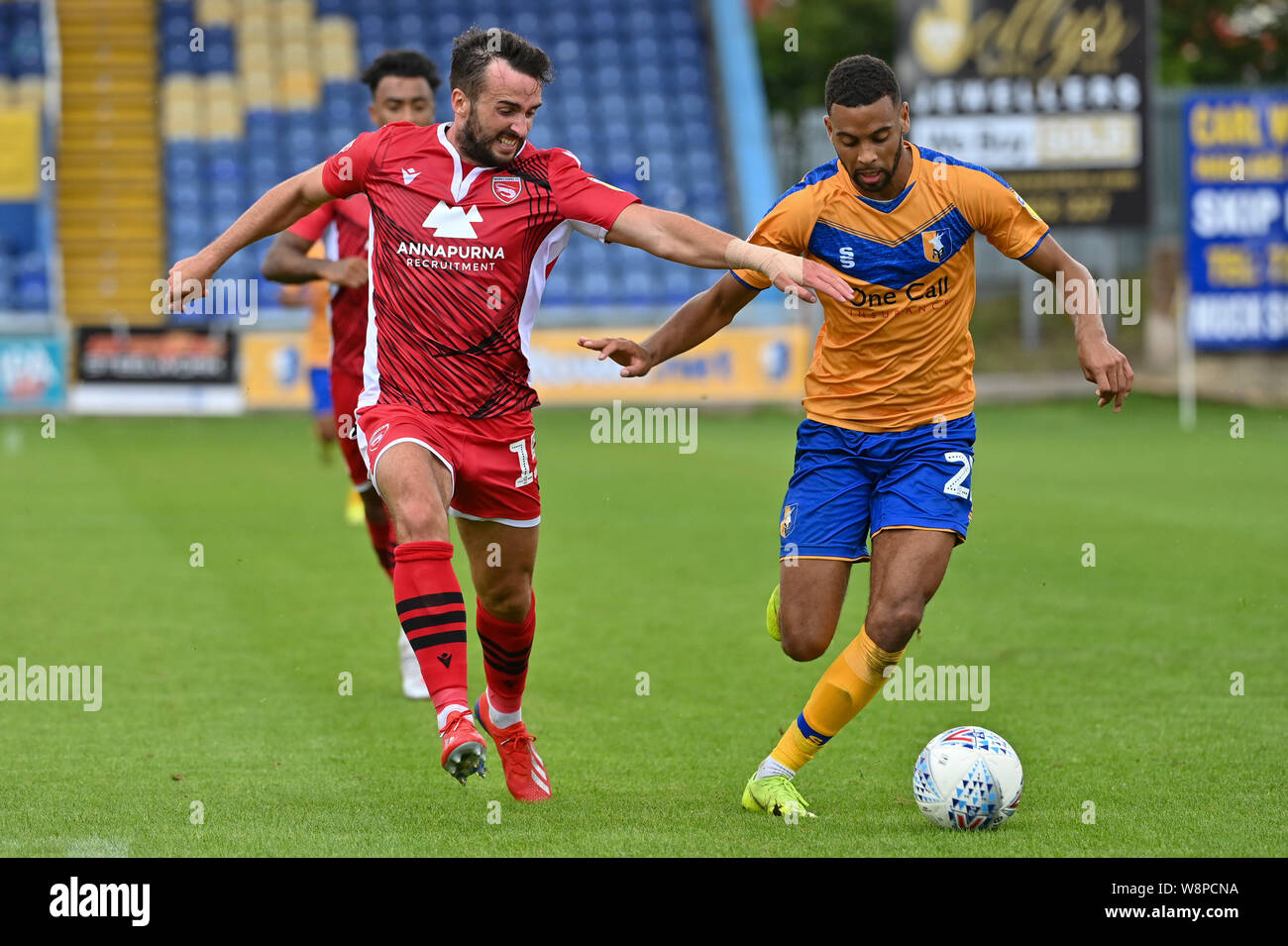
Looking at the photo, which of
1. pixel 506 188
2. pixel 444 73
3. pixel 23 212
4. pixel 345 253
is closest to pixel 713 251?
pixel 506 188

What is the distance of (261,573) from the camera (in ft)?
34.5

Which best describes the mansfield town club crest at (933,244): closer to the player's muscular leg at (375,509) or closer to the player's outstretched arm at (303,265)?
the player's outstretched arm at (303,265)

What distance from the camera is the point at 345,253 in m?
7.38

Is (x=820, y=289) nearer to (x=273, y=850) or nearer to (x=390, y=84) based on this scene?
(x=273, y=850)

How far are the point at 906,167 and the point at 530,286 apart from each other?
1.24m

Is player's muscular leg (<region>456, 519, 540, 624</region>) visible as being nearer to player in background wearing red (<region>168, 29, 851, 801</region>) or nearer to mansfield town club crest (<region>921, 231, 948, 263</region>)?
player in background wearing red (<region>168, 29, 851, 801</region>)

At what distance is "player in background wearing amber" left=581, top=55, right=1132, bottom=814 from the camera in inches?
208

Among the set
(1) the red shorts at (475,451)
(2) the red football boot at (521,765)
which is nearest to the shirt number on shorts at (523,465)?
(1) the red shorts at (475,451)

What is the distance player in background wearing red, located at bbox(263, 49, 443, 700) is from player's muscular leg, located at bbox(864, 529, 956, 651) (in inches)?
96.4

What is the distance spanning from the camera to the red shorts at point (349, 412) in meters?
7.24

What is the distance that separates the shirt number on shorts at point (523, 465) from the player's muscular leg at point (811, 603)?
0.89 m

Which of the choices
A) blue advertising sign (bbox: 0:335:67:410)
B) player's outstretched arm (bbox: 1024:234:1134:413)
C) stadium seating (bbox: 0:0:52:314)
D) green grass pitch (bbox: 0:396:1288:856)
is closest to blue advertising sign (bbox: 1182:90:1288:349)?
green grass pitch (bbox: 0:396:1288:856)

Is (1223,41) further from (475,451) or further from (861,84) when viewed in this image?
(475,451)

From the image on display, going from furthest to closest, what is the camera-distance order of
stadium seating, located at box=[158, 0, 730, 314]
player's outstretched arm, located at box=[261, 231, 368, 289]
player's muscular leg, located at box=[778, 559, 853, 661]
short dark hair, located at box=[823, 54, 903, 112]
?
stadium seating, located at box=[158, 0, 730, 314]
player's outstretched arm, located at box=[261, 231, 368, 289]
player's muscular leg, located at box=[778, 559, 853, 661]
short dark hair, located at box=[823, 54, 903, 112]
